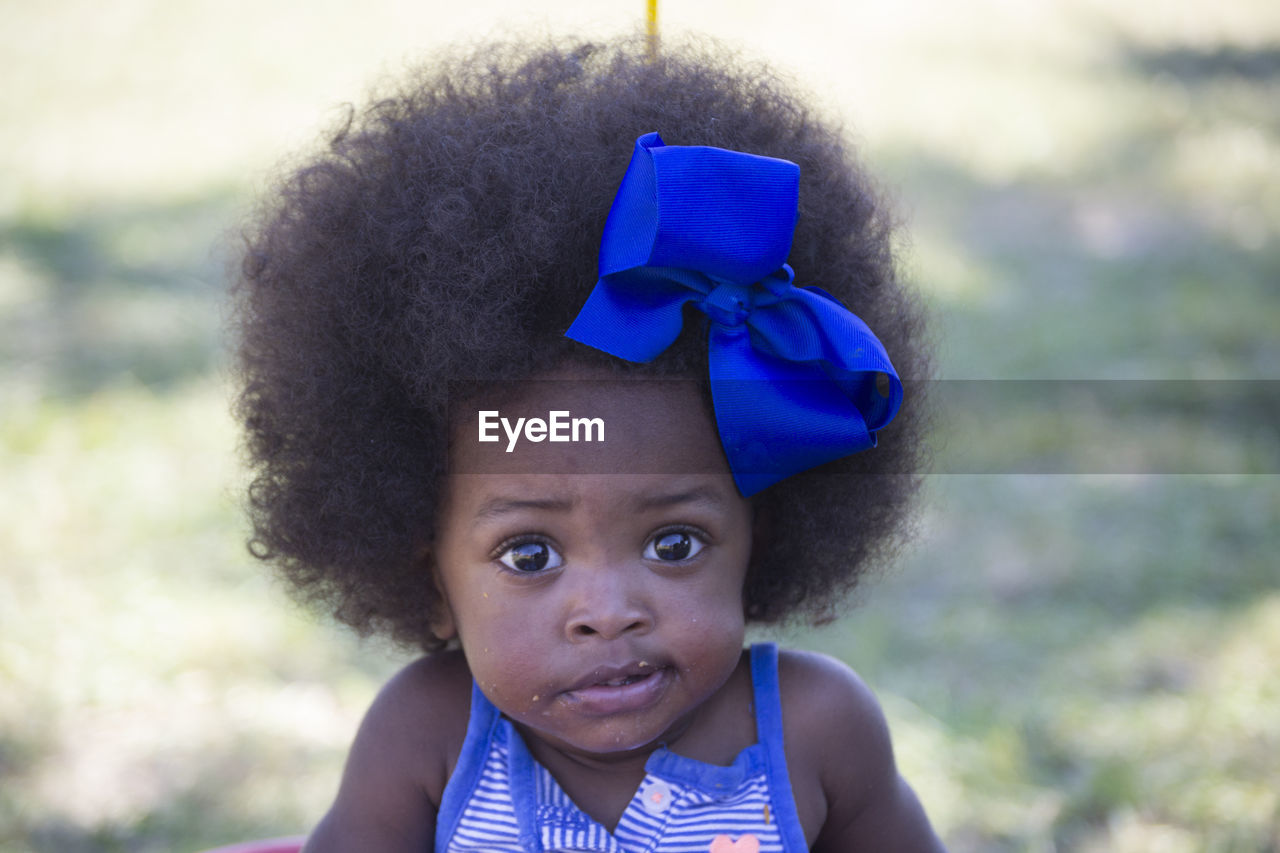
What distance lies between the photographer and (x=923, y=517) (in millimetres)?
3021

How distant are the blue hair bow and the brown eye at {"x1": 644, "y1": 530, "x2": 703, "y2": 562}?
0.10 metres

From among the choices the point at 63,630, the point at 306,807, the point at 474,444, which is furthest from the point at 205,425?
the point at 474,444

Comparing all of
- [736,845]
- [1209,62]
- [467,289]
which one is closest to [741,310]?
[467,289]

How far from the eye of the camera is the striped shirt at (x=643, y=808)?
187cm

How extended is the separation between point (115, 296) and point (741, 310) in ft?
14.5

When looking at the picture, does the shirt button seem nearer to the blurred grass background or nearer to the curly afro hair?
the curly afro hair

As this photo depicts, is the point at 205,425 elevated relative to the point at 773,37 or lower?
lower

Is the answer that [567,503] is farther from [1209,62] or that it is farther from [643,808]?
[1209,62]

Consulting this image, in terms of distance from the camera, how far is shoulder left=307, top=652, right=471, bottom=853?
1930 mm

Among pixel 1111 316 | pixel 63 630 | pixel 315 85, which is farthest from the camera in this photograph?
pixel 315 85

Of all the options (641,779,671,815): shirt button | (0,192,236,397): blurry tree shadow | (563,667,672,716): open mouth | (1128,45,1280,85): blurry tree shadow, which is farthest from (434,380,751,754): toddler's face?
(1128,45,1280,85): blurry tree shadow

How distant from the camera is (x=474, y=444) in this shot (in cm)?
176

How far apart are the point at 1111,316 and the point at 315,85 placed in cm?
534

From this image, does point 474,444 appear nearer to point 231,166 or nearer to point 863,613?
point 863,613
